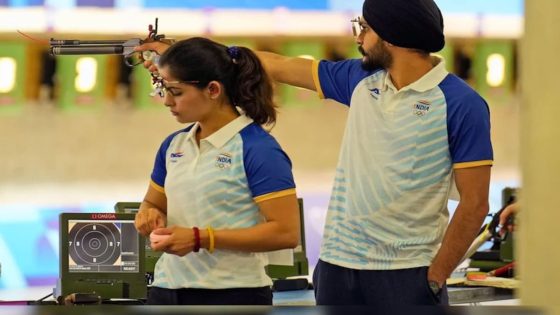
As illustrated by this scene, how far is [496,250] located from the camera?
509 centimetres

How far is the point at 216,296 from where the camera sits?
239 cm

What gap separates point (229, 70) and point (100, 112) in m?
3.67

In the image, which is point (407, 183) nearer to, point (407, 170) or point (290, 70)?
point (407, 170)

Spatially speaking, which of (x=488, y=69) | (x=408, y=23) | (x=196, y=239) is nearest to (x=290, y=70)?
(x=408, y=23)

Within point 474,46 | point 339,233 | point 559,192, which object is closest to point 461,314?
point 559,192

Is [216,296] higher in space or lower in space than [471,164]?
lower

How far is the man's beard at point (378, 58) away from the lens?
2.70 metres

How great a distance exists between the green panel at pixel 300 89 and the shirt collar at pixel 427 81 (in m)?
3.63

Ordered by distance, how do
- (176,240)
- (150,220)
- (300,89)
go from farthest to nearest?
1. (300,89)
2. (150,220)
3. (176,240)

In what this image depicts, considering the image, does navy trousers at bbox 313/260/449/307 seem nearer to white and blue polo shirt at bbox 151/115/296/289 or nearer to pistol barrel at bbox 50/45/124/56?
white and blue polo shirt at bbox 151/115/296/289

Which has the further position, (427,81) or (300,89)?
(300,89)

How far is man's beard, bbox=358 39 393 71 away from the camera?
2.70 metres

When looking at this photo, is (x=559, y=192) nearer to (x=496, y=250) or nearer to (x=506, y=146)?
(x=496, y=250)

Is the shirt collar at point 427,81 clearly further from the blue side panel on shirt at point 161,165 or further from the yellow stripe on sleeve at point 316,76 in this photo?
the blue side panel on shirt at point 161,165
